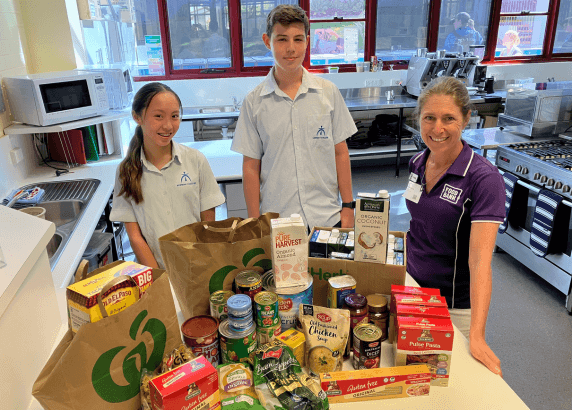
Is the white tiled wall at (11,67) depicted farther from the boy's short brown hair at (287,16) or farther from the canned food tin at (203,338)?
the canned food tin at (203,338)

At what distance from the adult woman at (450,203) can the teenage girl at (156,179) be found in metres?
0.88

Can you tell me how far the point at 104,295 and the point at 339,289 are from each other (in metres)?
0.60

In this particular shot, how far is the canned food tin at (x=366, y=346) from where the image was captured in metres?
1.08

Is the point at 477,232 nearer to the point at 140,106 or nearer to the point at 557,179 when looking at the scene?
the point at 140,106

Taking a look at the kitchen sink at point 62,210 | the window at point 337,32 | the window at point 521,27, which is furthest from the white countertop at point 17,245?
the window at point 521,27

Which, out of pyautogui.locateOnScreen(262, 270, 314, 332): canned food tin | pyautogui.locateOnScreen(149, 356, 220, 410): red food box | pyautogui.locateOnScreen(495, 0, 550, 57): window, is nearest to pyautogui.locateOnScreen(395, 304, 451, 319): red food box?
pyautogui.locateOnScreen(262, 270, 314, 332): canned food tin

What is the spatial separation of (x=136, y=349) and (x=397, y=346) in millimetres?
617

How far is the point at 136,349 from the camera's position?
95 centimetres

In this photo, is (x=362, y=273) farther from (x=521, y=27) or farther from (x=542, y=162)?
(x=521, y=27)

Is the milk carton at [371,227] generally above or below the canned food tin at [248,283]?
above

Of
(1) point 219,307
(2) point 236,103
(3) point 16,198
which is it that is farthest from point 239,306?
(2) point 236,103

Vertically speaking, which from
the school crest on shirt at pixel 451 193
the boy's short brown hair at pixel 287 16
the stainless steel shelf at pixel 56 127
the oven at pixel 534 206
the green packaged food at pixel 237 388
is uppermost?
the boy's short brown hair at pixel 287 16

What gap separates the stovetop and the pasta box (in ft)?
6.75

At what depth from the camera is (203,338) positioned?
102cm
